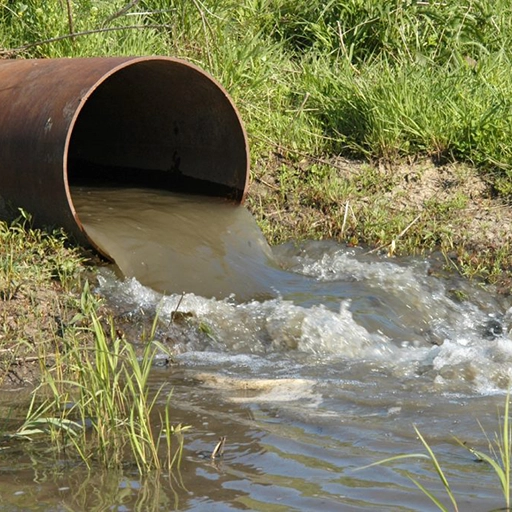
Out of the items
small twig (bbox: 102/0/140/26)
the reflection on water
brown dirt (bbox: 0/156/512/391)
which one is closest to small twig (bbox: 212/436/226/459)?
the reflection on water

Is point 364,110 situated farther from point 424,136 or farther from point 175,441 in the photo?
point 175,441

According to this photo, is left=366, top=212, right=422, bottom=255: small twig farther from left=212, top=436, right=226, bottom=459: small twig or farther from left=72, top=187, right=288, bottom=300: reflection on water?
left=212, top=436, right=226, bottom=459: small twig

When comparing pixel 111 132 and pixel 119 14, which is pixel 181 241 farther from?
pixel 119 14

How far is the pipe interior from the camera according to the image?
6305 mm

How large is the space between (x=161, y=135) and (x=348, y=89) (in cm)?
144

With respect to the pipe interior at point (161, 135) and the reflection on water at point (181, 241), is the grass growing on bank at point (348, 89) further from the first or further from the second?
Answer: the reflection on water at point (181, 241)

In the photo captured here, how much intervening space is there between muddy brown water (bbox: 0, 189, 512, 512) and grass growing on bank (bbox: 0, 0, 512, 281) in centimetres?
38

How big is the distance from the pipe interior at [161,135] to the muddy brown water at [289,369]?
251 mm

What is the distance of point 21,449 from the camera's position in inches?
134

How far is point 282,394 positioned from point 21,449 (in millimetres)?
1081

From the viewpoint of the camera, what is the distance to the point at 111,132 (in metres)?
7.12

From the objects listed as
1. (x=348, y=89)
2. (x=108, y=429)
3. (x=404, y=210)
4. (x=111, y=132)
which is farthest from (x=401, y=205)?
(x=108, y=429)

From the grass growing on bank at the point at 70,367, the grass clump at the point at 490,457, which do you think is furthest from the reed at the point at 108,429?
the grass clump at the point at 490,457

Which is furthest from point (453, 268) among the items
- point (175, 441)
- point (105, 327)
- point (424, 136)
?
point (175, 441)
